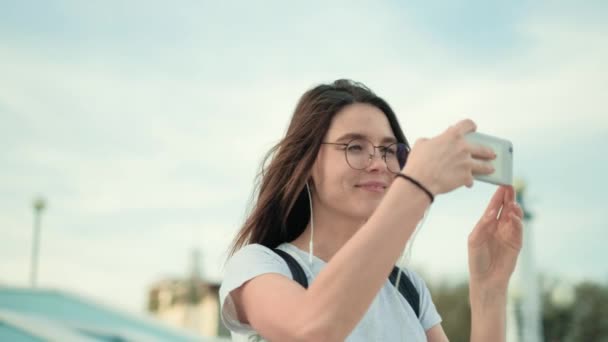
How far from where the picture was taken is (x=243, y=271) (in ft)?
6.95

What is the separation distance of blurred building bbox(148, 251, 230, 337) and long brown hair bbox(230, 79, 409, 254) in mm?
38814

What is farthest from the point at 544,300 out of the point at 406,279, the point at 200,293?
the point at 406,279

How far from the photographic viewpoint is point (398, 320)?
2354 mm

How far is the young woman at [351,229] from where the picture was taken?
5.76 feet

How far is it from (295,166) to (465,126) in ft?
2.42

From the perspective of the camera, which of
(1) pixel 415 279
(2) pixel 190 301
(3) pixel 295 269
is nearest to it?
(3) pixel 295 269

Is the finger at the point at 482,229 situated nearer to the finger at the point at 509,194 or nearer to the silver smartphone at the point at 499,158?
the finger at the point at 509,194

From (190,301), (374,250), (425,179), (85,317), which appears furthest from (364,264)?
(190,301)

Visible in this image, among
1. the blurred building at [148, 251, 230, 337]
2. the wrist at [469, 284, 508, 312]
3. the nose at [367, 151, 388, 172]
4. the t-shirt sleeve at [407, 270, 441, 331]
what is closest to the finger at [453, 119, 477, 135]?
the nose at [367, 151, 388, 172]

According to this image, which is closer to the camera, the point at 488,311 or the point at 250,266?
the point at 250,266

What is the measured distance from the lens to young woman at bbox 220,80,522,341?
176 cm

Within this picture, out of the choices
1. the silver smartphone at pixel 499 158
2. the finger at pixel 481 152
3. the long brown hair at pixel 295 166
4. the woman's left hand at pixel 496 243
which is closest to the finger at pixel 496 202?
the woman's left hand at pixel 496 243

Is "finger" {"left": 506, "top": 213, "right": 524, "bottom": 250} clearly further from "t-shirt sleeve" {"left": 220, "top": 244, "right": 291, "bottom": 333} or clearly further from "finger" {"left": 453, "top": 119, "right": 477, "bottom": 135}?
"t-shirt sleeve" {"left": 220, "top": 244, "right": 291, "bottom": 333}

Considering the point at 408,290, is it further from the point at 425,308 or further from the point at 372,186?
the point at 372,186
